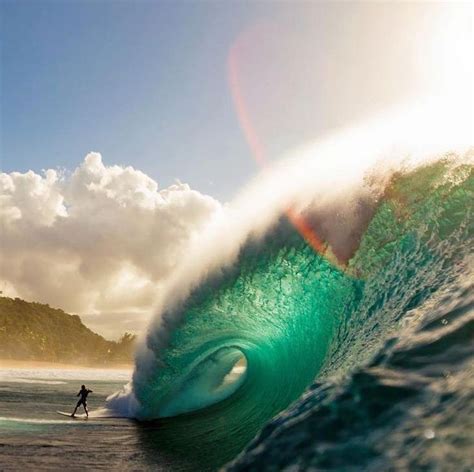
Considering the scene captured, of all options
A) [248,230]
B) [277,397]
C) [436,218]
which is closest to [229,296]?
[248,230]

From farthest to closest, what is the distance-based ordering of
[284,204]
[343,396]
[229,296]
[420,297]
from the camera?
1. [229,296]
2. [284,204]
3. [420,297]
4. [343,396]

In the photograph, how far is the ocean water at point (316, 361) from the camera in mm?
2033

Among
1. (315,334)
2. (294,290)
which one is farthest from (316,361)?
(294,290)

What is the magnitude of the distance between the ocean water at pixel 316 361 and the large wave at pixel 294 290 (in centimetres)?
3

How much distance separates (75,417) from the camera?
12.4m

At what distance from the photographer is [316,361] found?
8633mm

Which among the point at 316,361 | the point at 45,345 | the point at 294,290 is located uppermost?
the point at 45,345

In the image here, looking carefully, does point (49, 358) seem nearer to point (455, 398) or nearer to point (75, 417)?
point (75, 417)

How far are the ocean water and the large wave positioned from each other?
0.11ft

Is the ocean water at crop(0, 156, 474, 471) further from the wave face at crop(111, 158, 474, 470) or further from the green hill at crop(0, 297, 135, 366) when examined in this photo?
the green hill at crop(0, 297, 135, 366)

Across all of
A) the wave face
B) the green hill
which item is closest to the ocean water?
the wave face

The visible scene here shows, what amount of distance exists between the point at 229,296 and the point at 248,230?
5.89ft

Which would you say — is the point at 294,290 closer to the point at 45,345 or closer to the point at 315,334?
the point at 315,334

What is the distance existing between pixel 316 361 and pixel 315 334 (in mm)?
534
